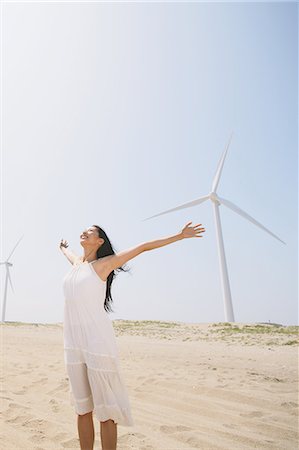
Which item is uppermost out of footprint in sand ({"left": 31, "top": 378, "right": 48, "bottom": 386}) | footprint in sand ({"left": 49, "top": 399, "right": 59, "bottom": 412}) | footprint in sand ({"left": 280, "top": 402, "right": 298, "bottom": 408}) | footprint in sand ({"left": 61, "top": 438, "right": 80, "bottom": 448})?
footprint in sand ({"left": 61, "top": 438, "right": 80, "bottom": 448})

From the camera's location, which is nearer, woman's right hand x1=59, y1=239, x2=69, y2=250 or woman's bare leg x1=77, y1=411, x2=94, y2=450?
woman's bare leg x1=77, y1=411, x2=94, y2=450

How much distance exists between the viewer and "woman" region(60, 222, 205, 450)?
3.23 meters

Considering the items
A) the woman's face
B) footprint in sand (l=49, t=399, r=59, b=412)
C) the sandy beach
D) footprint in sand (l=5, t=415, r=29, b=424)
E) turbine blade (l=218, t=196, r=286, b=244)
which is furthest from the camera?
turbine blade (l=218, t=196, r=286, b=244)

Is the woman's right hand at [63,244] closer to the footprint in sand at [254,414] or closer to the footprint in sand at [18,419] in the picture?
the footprint in sand at [18,419]

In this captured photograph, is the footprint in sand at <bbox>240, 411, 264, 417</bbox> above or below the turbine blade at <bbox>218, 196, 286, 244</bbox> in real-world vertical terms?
below

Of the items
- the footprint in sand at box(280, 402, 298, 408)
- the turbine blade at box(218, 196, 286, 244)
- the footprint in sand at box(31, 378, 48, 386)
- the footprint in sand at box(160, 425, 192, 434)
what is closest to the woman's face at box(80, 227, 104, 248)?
the footprint in sand at box(160, 425, 192, 434)

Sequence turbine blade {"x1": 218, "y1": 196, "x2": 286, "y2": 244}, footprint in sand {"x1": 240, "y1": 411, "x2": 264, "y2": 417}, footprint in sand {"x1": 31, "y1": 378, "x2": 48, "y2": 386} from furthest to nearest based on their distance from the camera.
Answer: turbine blade {"x1": 218, "y1": 196, "x2": 286, "y2": 244}, footprint in sand {"x1": 31, "y1": 378, "x2": 48, "y2": 386}, footprint in sand {"x1": 240, "y1": 411, "x2": 264, "y2": 417}

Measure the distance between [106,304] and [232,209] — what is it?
93.8ft

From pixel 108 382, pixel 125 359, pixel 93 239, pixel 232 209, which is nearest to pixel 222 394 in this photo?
pixel 108 382

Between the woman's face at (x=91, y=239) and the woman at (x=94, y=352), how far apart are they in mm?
240

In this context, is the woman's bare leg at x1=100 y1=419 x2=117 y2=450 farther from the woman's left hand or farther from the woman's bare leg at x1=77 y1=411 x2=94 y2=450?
the woman's left hand

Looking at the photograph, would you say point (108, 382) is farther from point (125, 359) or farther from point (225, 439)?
point (125, 359)

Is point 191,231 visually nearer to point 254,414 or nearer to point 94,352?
point 94,352

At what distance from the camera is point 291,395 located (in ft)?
20.8
